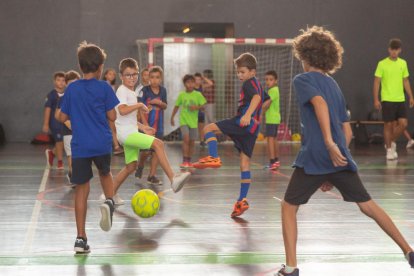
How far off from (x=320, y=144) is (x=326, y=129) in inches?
5.1

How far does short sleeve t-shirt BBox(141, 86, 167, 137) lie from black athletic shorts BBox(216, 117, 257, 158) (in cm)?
331

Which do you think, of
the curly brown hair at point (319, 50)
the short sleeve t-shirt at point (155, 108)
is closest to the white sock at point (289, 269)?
the curly brown hair at point (319, 50)

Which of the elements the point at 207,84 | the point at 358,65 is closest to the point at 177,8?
the point at 207,84

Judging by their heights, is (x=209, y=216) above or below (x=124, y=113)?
below

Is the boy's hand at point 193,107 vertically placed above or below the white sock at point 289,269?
above

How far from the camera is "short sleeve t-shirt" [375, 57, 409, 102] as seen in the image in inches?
585

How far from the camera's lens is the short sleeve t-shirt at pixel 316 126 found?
504 centimetres

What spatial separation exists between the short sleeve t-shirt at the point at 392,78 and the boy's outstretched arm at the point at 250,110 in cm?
739

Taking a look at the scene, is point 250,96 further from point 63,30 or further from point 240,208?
point 63,30

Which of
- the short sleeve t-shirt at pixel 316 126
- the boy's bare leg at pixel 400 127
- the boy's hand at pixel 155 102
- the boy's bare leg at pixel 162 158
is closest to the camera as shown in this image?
the short sleeve t-shirt at pixel 316 126

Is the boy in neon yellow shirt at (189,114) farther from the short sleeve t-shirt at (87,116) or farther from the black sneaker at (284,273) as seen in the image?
the black sneaker at (284,273)

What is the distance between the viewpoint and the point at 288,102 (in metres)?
21.4

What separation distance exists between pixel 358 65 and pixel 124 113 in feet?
51.1

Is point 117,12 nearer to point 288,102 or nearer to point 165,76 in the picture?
point 165,76
